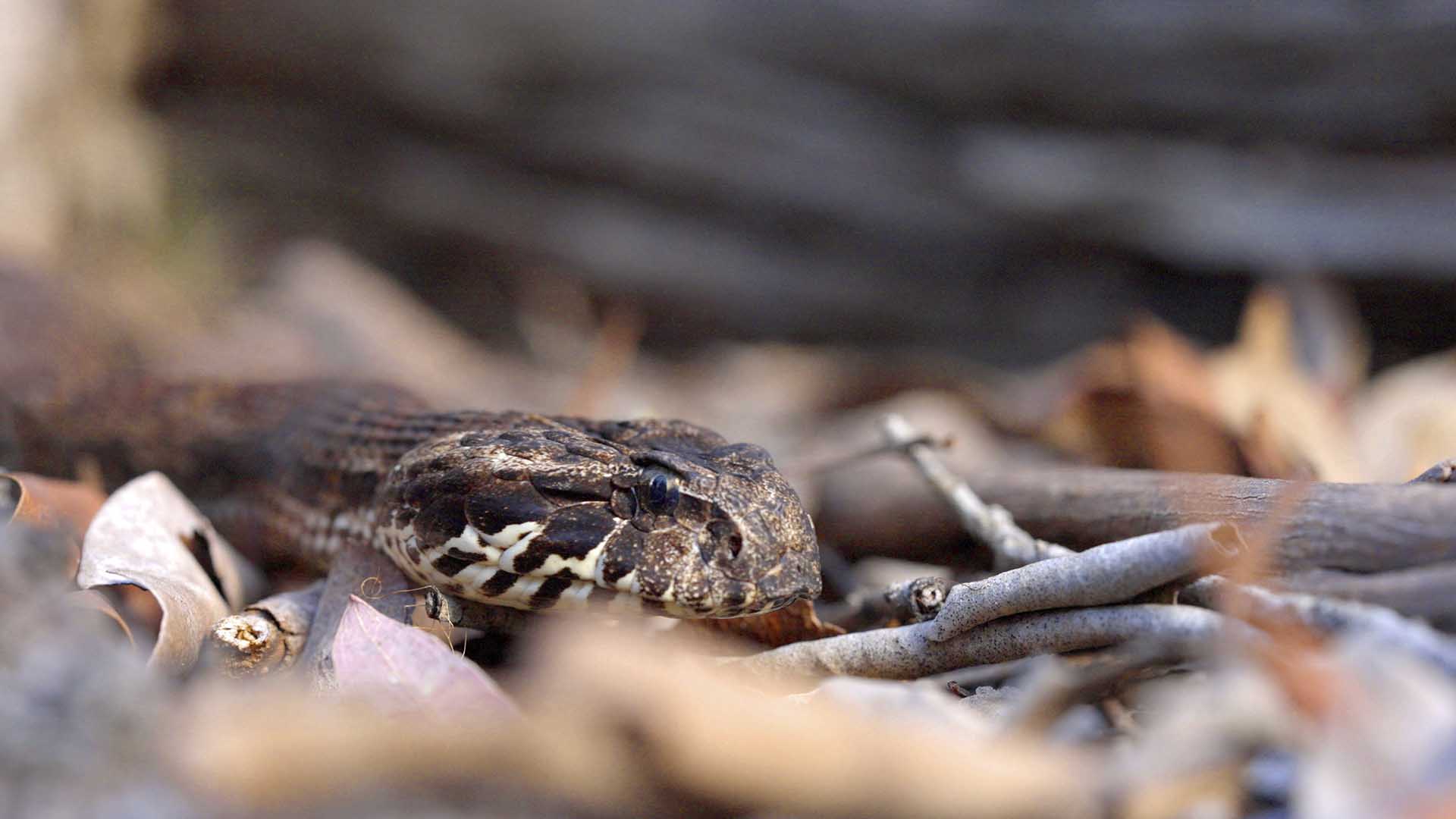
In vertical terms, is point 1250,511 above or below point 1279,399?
below

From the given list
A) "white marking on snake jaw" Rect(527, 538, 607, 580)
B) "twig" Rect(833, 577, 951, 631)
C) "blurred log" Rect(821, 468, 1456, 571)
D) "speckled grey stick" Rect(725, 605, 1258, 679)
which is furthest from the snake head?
"blurred log" Rect(821, 468, 1456, 571)

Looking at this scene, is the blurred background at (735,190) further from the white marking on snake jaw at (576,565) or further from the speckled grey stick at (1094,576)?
the speckled grey stick at (1094,576)

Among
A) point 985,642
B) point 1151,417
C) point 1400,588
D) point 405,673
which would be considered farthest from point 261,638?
point 1151,417

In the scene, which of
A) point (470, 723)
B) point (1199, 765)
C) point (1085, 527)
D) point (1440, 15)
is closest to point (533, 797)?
point (470, 723)

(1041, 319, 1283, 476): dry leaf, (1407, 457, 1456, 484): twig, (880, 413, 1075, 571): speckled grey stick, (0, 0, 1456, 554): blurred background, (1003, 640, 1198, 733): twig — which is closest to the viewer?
(1003, 640, 1198, 733): twig

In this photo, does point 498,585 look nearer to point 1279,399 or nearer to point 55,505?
point 55,505

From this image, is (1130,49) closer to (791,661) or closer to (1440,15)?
(1440,15)

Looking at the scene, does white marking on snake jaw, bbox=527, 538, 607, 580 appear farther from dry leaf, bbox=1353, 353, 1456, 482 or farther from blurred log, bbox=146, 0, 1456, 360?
blurred log, bbox=146, 0, 1456, 360

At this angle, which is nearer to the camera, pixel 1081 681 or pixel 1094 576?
pixel 1081 681
